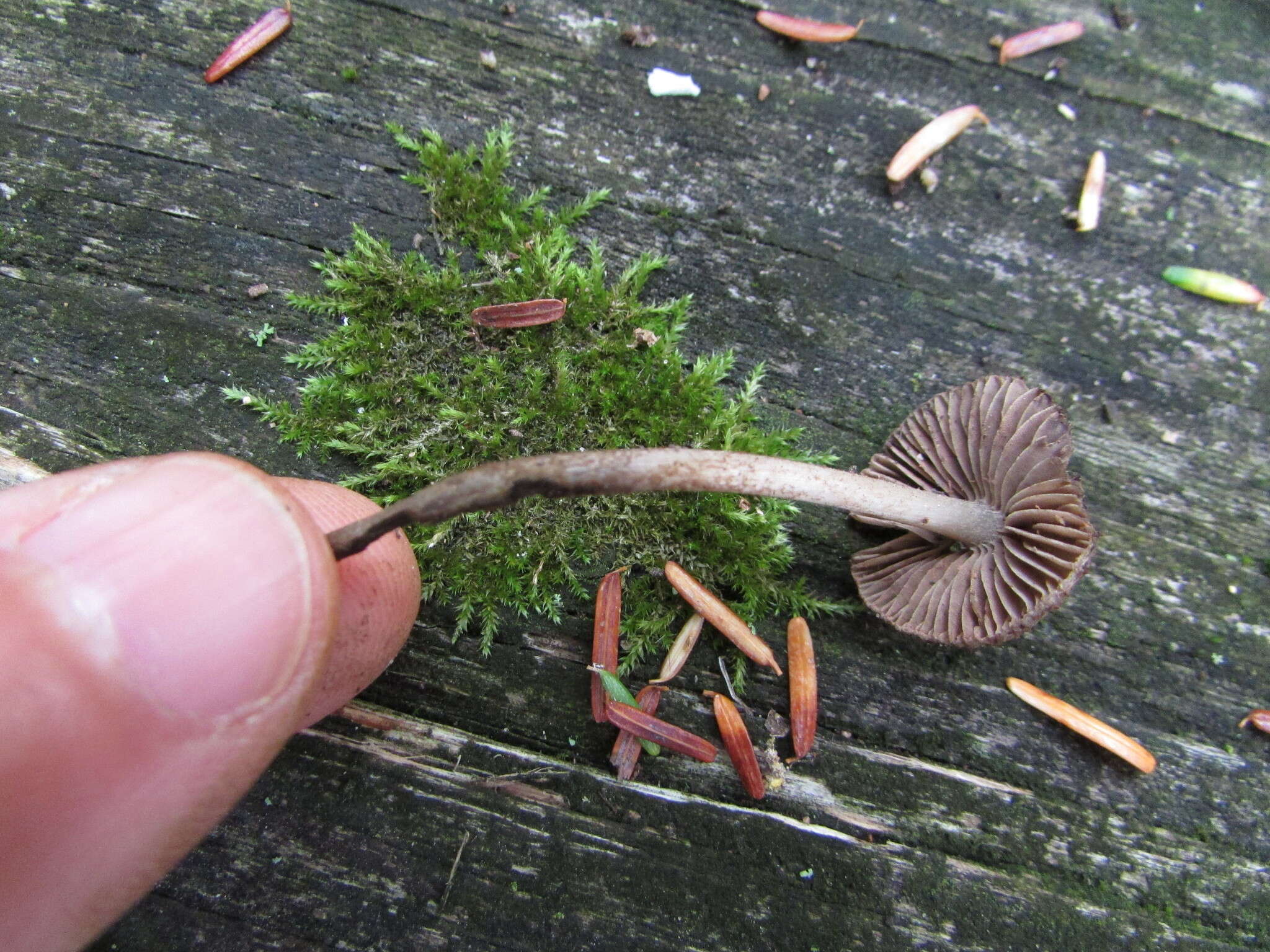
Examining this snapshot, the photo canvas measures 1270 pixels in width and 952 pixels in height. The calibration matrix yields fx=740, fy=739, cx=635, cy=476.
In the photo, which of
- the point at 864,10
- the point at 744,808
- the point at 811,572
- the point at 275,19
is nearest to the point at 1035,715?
the point at 811,572

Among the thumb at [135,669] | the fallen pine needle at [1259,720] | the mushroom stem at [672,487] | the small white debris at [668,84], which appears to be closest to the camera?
the thumb at [135,669]

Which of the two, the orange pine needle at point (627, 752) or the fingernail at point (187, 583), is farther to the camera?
the orange pine needle at point (627, 752)

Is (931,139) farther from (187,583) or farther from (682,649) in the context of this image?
(187,583)

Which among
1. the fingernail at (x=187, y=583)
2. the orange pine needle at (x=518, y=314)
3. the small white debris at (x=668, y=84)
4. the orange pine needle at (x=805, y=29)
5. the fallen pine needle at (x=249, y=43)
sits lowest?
the fingernail at (x=187, y=583)

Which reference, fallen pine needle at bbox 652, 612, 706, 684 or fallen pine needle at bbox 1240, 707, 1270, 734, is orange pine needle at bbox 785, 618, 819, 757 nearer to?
fallen pine needle at bbox 652, 612, 706, 684

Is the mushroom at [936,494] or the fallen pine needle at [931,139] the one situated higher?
the fallen pine needle at [931,139]

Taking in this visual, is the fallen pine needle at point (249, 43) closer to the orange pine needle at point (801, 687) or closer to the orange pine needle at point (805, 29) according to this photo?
the orange pine needle at point (805, 29)

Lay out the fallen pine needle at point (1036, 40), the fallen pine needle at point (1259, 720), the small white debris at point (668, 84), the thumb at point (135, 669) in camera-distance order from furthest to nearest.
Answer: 1. the fallen pine needle at point (1036, 40)
2. the small white debris at point (668, 84)
3. the fallen pine needle at point (1259, 720)
4. the thumb at point (135, 669)

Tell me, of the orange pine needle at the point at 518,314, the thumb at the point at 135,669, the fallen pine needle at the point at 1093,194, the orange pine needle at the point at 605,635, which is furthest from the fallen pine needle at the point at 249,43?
the fallen pine needle at the point at 1093,194
